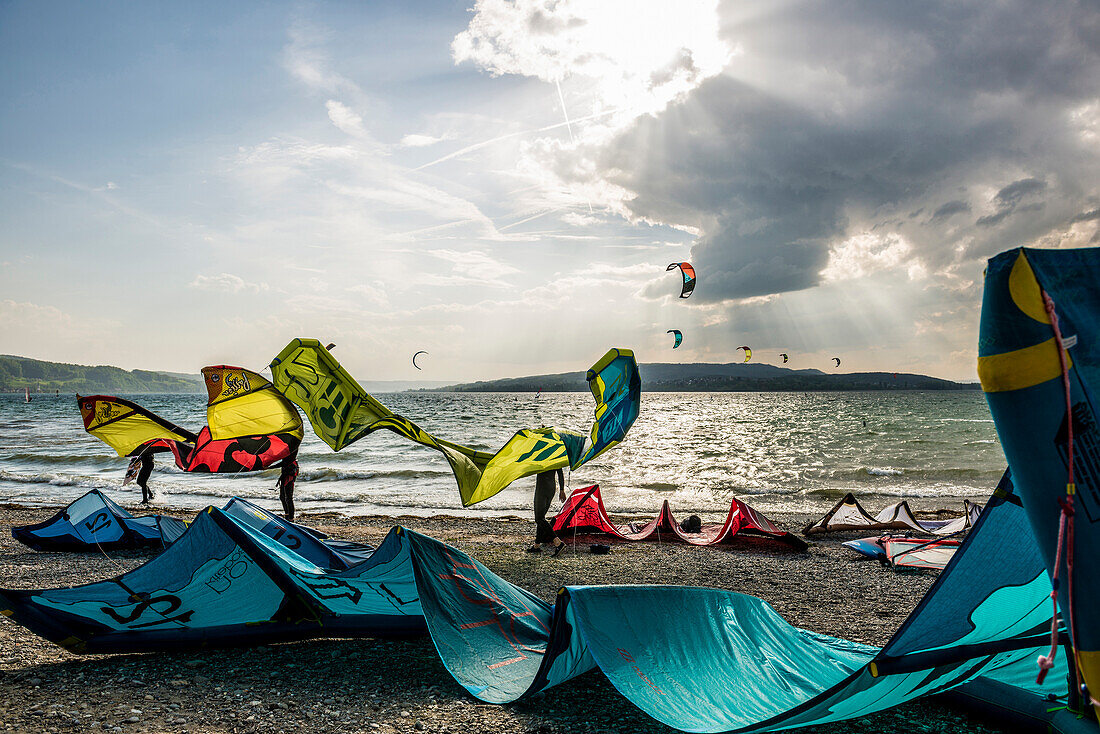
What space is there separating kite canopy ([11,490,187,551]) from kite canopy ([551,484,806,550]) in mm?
6492

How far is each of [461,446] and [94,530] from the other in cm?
678

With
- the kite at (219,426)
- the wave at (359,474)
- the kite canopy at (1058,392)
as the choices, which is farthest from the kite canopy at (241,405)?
the wave at (359,474)

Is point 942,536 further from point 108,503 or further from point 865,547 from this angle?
point 108,503

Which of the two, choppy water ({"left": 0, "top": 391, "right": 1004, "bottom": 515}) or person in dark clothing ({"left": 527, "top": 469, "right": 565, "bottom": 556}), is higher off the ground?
person in dark clothing ({"left": 527, "top": 469, "right": 565, "bottom": 556})

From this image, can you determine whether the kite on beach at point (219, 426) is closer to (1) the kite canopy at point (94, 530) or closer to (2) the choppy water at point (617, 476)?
(1) the kite canopy at point (94, 530)

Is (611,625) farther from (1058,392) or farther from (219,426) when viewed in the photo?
(219,426)

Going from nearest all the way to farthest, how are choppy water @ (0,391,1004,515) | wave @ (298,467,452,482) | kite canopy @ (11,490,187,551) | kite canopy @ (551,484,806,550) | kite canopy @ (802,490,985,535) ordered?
kite canopy @ (11,490,187,551), kite canopy @ (551,484,806,550), kite canopy @ (802,490,985,535), choppy water @ (0,391,1004,515), wave @ (298,467,452,482)

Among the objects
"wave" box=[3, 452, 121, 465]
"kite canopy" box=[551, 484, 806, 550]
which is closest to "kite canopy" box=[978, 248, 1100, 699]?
"kite canopy" box=[551, 484, 806, 550]

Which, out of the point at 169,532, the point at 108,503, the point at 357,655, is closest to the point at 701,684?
the point at 357,655

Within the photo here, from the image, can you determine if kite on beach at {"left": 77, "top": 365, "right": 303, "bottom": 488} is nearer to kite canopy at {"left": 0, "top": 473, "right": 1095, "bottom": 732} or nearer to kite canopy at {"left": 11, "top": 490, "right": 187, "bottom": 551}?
kite canopy at {"left": 11, "top": 490, "right": 187, "bottom": 551}

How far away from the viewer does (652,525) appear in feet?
38.6

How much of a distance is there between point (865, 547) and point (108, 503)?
1266cm

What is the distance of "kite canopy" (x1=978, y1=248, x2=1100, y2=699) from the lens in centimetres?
213

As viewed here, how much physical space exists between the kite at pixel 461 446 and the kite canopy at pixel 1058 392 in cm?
519
